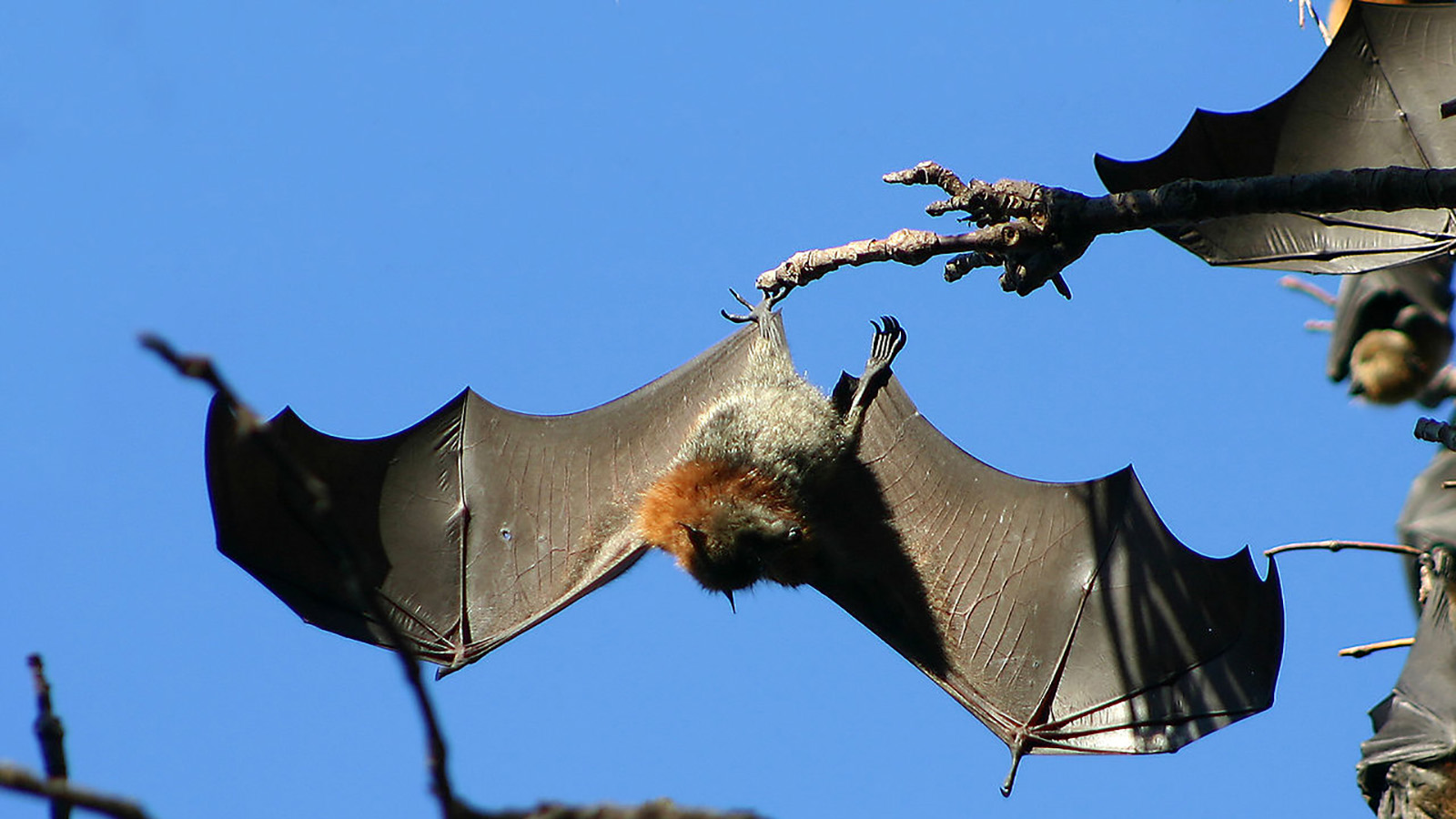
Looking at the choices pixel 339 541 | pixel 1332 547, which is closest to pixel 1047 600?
pixel 1332 547

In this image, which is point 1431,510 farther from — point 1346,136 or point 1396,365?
point 1346,136

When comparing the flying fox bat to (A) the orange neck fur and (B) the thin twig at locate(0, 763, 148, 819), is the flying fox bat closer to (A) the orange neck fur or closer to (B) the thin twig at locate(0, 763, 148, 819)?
(A) the orange neck fur

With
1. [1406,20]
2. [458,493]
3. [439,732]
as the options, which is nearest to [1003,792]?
[458,493]

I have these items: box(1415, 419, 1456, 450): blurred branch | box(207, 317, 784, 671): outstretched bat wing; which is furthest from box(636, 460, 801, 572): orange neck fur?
box(1415, 419, 1456, 450): blurred branch

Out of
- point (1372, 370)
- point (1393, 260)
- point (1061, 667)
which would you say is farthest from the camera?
point (1372, 370)

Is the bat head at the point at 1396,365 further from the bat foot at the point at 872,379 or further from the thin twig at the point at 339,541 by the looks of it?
the thin twig at the point at 339,541

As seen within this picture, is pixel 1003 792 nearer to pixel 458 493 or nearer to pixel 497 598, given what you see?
pixel 497 598
